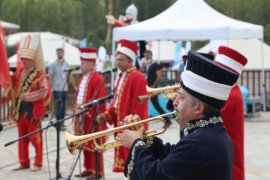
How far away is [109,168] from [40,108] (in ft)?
4.48

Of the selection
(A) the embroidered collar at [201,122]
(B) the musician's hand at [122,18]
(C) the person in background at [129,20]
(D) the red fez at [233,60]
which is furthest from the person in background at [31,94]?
(A) the embroidered collar at [201,122]

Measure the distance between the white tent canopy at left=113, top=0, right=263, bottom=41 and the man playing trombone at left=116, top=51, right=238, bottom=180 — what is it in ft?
31.4

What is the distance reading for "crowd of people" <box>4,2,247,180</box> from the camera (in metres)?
2.86

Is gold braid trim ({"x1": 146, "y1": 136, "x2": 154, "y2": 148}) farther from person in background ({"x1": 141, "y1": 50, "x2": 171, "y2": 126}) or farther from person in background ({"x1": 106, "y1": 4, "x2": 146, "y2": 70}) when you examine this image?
person in background ({"x1": 141, "y1": 50, "x2": 171, "y2": 126})

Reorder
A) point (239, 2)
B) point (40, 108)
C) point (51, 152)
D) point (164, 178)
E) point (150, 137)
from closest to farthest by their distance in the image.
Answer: point (164, 178) → point (150, 137) → point (40, 108) → point (51, 152) → point (239, 2)

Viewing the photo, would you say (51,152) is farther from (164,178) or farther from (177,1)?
(164,178)

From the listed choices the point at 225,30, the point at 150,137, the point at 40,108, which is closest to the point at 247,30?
the point at 225,30

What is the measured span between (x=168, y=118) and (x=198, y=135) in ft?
9.06

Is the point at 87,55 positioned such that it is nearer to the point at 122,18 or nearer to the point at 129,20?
the point at 122,18

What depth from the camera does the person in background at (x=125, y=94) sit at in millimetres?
6770

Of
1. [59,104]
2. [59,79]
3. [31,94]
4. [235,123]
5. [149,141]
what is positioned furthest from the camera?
[59,104]

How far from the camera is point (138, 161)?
3004mm

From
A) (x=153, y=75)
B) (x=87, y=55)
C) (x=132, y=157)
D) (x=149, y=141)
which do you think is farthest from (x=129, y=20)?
(x=132, y=157)

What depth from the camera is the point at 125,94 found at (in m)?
6.86
